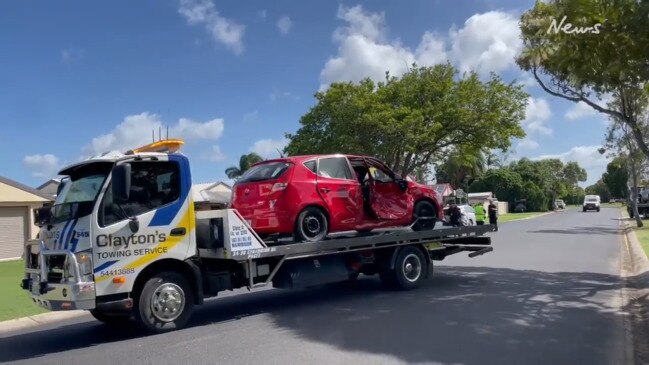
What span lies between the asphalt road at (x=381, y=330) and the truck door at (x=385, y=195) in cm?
150

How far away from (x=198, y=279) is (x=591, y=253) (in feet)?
46.3

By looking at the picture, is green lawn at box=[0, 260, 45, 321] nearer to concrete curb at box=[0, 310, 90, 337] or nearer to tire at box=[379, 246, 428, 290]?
concrete curb at box=[0, 310, 90, 337]

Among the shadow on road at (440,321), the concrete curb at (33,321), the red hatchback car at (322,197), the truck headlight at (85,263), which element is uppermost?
the red hatchback car at (322,197)

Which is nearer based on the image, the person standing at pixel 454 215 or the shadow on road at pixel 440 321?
the shadow on road at pixel 440 321

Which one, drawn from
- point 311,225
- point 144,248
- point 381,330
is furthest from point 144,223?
point 381,330

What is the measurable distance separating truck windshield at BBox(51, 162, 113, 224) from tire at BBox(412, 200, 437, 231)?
6153 mm

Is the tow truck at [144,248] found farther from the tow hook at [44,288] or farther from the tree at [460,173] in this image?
the tree at [460,173]

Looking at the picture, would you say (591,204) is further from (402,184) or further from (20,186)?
(402,184)

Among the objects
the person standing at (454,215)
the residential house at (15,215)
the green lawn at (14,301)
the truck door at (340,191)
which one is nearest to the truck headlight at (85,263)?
the green lawn at (14,301)

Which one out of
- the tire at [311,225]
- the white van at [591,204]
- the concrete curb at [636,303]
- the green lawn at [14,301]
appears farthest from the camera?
the white van at [591,204]

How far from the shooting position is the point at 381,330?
7.79 metres

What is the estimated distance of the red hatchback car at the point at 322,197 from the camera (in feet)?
31.1

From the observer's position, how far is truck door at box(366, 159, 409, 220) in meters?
11.0

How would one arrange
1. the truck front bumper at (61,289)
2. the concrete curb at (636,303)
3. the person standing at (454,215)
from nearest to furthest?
1. the concrete curb at (636,303)
2. the truck front bumper at (61,289)
3. the person standing at (454,215)
